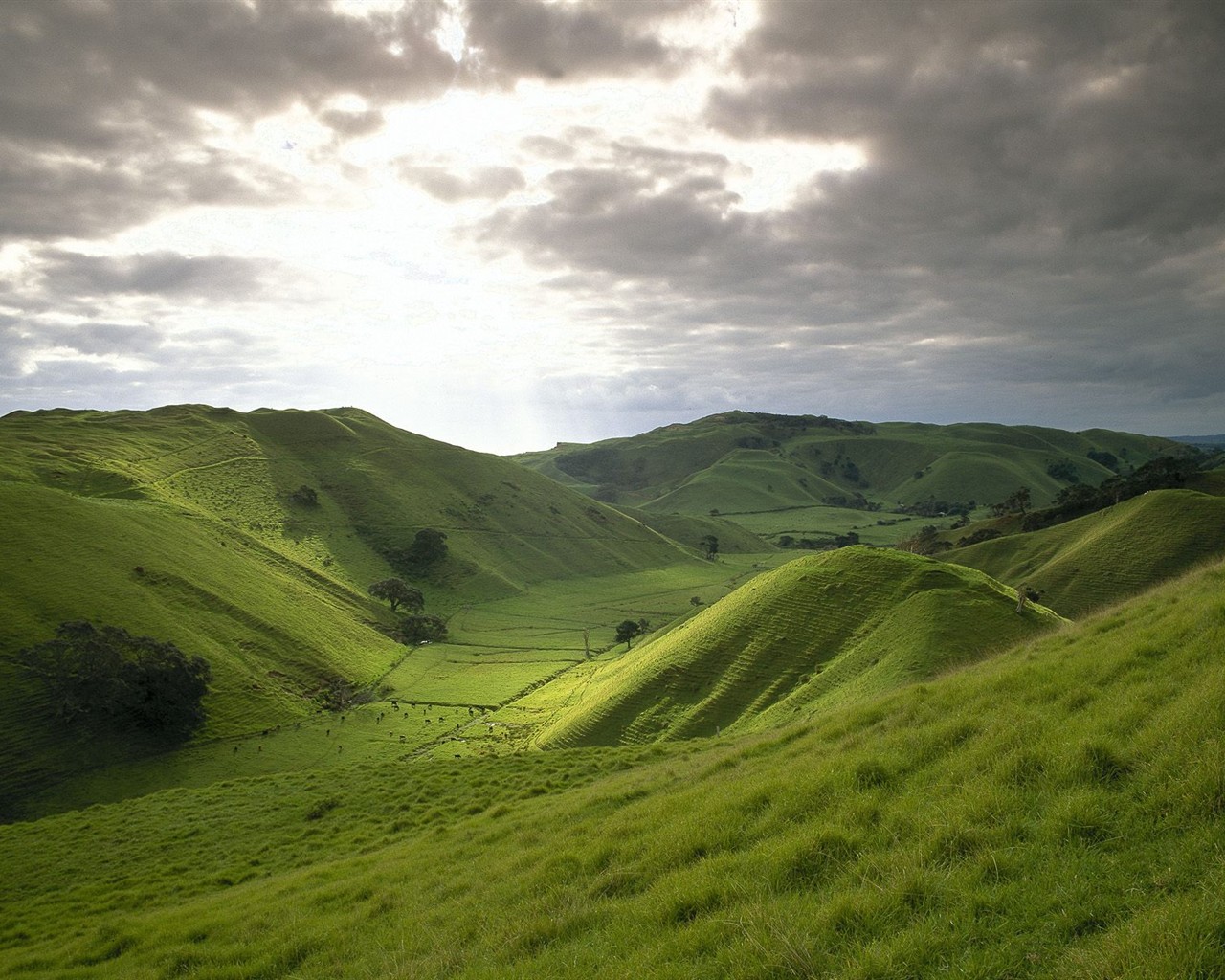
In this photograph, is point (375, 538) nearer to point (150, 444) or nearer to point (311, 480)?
point (311, 480)

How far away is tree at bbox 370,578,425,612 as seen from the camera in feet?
402

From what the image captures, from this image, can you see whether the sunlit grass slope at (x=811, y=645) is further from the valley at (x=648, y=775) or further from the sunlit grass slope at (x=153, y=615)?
the sunlit grass slope at (x=153, y=615)

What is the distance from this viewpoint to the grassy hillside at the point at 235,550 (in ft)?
227

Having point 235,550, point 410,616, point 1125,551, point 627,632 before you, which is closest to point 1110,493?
point 1125,551

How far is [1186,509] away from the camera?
88875mm

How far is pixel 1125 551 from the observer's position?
87188 mm

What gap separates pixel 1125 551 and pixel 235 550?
133104mm

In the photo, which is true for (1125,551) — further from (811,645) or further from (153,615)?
(153,615)

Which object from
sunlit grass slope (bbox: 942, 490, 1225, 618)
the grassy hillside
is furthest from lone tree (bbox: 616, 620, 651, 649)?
sunlit grass slope (bbox: 942, 490, 1225, 618)

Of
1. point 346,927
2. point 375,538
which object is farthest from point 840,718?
point 375,538

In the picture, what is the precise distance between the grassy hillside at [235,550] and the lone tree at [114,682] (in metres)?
1.69

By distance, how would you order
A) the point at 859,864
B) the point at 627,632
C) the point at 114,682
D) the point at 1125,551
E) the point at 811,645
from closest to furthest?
the point at 859,864 < the point at 811,645 < the point at 114,682 < the point at 1125,551 < the point at 627,632

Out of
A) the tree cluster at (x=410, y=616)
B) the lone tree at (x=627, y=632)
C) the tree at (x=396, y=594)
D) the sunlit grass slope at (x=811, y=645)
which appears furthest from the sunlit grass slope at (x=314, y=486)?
the sunlit grass slope at (x=811, y=645)

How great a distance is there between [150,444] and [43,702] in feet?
354
